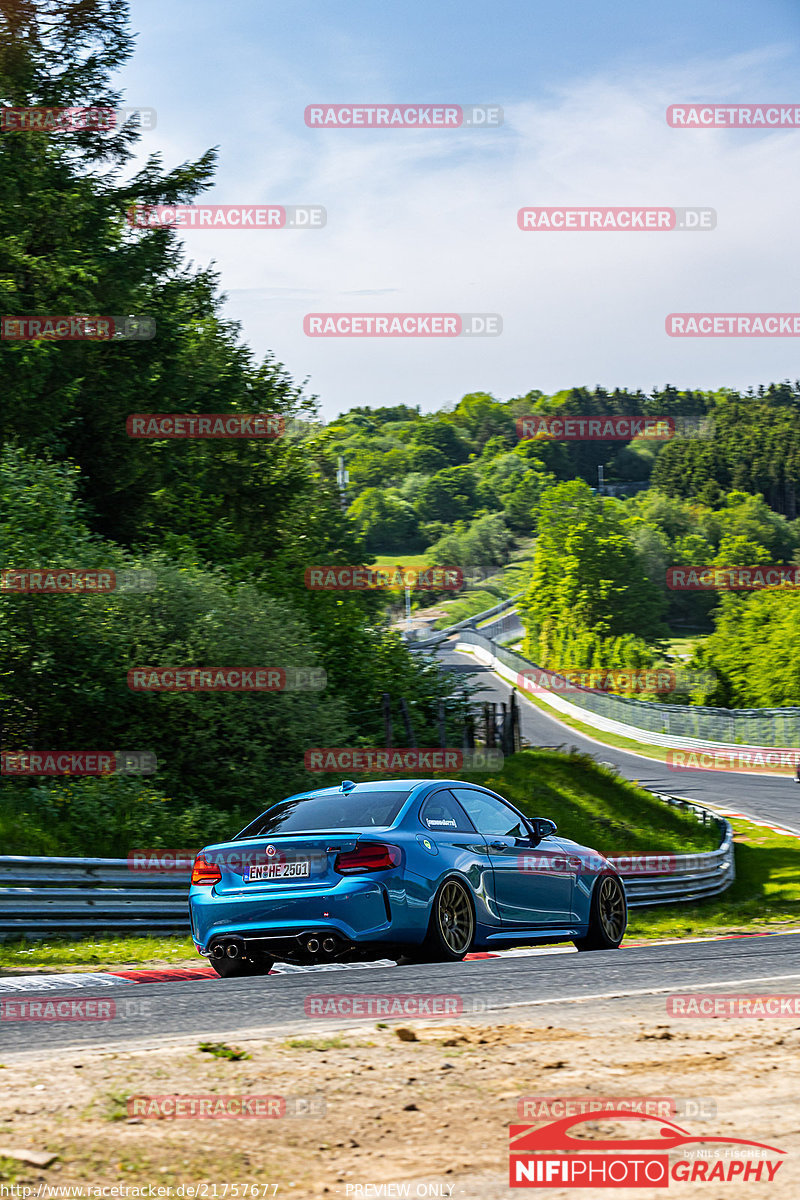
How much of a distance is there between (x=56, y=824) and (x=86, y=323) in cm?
1280

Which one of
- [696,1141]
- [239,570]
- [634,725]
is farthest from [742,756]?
[696,1141]

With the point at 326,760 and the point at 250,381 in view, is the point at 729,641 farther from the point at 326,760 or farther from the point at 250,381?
the point at 326,760

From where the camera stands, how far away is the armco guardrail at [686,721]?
5862cm

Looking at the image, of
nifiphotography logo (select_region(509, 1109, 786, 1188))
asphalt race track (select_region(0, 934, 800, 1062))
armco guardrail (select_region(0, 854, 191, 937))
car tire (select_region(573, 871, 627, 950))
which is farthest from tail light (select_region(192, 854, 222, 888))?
nifiphotography logo (select_region(509, 1109, 786, 1188))

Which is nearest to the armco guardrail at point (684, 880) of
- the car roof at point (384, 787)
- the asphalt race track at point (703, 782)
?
the asphalt race track at point (703, 782)

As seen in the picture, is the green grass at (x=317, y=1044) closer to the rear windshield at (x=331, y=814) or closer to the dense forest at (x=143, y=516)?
the rear windshield at (x=331, y=814)

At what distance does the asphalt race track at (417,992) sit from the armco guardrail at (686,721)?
50.5 meters

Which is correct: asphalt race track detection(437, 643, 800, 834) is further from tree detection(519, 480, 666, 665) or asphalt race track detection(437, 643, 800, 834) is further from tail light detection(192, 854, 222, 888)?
tree detection(519, 480, 666, 665)

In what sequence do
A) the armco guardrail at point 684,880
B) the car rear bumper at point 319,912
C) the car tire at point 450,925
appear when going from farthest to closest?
the armco guardrail at point 684,880 → the car tire at point 450,925 → the car rear bumper at point 319,912

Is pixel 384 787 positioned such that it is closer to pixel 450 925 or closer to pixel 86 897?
pixel 450 925

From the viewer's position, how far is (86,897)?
468 inches

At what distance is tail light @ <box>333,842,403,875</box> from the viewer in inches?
320

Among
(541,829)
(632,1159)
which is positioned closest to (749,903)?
(541,829)

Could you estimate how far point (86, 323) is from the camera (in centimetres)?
2489
